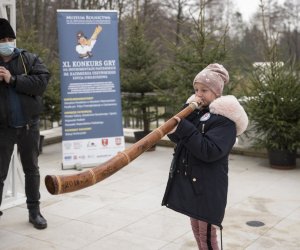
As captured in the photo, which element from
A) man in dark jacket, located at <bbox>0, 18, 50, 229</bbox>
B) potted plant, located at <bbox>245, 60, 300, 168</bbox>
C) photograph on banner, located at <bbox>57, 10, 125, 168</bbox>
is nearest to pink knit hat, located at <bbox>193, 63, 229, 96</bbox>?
man in dark jacket, located at <bbox>0, 18, 50, 229</bbox>

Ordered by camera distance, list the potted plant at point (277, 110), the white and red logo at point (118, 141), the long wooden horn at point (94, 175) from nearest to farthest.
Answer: the long wooden horn at point (94, 175) → the potted plant at point (277, 110) → the white and red logo at point (118, 141)

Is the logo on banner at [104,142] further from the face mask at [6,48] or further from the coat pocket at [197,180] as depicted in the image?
the coat pocket at [197,180]

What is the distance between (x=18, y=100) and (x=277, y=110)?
4239 mm

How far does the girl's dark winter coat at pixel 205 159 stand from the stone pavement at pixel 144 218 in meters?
1.18

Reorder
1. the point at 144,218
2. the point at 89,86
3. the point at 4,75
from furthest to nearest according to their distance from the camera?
the point at 89,86, the point at 144,218, the point at 4,75

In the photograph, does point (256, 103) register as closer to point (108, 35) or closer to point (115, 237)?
point (108, 35)

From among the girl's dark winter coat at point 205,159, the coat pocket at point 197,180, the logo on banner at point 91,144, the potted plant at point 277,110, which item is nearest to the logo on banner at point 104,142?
the logo on banner at point 91,144

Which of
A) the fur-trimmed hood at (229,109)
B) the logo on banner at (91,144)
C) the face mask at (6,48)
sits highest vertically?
the face mask at (6,48)

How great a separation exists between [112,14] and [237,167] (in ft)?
10.3

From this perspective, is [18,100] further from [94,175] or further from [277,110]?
[277,110]

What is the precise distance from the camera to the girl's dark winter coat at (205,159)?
8.51 ft

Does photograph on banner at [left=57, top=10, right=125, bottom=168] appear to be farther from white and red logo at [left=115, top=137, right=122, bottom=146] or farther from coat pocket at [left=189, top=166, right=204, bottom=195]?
coat pocket at [left=189, top=166, right=204, bottom=195]

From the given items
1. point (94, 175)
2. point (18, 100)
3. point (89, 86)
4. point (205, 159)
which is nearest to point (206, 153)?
point (205, 159)

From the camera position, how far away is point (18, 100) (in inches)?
157
